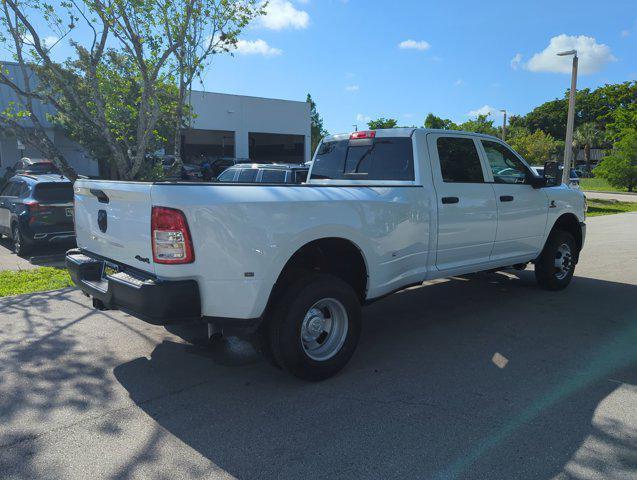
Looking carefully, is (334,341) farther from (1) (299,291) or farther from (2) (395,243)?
(2) (395,243)

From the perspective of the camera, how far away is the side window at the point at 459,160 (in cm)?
520

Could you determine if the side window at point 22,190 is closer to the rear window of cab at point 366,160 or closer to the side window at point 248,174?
the side window at point 248,174

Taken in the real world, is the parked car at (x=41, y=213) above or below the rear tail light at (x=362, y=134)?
below

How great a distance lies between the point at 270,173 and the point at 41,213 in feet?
17.8

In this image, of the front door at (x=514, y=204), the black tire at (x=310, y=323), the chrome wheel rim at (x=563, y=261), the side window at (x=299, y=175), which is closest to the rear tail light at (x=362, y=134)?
the front door at (x=514, y=204)

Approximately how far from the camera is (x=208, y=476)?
282 cm

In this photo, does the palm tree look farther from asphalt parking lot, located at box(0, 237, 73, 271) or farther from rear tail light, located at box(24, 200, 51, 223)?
rear tail light, located at box(24, 200, 51, 223)

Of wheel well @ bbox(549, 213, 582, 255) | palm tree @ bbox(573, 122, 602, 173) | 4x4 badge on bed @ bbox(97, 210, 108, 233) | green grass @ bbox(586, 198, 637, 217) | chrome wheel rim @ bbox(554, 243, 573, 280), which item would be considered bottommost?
chrome wheel rim @ bbox(554, 243, 573, 280)

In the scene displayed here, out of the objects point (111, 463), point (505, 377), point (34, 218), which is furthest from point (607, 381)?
point (34, 218)

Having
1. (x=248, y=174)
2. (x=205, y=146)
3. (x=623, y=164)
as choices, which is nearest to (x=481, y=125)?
(x=623, y=164)

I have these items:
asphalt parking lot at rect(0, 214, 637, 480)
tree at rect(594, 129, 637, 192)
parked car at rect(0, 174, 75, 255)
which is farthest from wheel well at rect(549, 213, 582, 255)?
tree at rect(594, 129, 637, 192)

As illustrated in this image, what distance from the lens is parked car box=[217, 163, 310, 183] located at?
1240 centimetres

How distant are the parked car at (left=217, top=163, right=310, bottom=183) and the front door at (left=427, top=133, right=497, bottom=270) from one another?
6.71 m

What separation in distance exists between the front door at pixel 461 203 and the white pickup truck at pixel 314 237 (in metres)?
0.02
